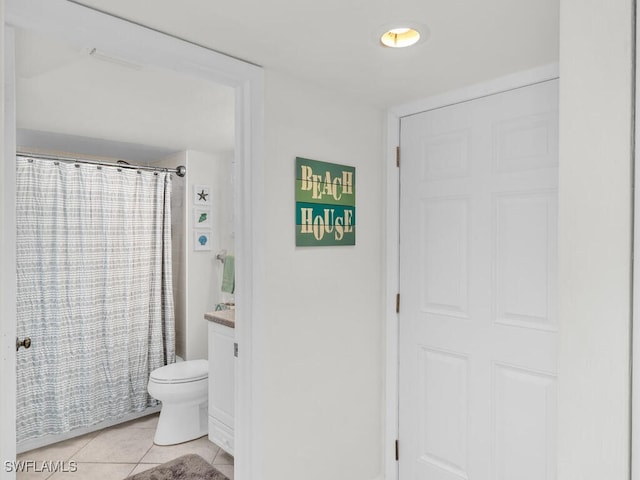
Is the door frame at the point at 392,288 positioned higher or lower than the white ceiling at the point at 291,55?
lower

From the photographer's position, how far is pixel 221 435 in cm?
269

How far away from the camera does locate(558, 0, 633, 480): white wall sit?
2.31 ft

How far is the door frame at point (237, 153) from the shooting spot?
124cm

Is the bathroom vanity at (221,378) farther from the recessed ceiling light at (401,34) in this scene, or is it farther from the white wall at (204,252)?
the recessed ceiling light at (401,34)

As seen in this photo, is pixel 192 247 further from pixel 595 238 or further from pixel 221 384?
pixel 595 238

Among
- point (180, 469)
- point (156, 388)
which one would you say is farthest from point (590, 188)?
point (156, 388)

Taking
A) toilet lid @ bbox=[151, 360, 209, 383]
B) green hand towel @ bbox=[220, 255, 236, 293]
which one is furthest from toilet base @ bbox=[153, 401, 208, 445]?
green hand towel @ bbox=[220, 255, 236, 293]

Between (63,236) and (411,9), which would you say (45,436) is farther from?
(411,9)

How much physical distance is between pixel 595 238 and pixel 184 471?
8.49ft

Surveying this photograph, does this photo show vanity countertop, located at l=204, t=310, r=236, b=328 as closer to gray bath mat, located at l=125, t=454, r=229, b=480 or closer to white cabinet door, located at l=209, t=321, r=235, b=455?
white cabinet door, located at l=209, t=321, r=235, b=455

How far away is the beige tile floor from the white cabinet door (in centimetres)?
13

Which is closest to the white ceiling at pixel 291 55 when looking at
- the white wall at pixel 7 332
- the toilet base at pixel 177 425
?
the white wall at pixel 7 332

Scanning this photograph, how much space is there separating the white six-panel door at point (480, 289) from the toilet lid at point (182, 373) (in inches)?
56.0

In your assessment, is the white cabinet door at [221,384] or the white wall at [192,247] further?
the white wall at [192,247]
